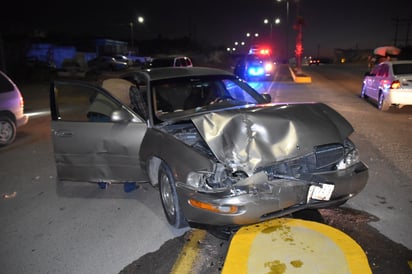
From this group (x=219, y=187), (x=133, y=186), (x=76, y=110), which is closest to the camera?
(x=219, y=187)

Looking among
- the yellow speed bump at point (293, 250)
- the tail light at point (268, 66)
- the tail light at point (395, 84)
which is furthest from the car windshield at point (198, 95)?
the tail light at point (268, 66)

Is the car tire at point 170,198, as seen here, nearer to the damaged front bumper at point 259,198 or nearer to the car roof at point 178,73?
the damaged front bumper at point 259,198

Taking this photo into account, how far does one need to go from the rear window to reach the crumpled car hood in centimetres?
634

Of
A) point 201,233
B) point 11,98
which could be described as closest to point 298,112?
point 201,233

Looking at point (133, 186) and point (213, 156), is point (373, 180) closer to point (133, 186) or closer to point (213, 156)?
point (213, 156)

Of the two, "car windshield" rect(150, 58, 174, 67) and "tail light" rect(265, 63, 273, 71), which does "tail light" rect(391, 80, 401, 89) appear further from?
"tail light" rect(265, 63, 273, 71)

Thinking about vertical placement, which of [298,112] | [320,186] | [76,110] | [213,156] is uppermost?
[298,112]

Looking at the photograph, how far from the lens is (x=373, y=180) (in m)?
5.41

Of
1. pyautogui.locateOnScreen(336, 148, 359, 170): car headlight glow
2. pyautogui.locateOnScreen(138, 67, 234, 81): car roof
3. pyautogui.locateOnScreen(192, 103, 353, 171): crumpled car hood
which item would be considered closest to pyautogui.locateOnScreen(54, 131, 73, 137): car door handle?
pyautogui.locateOnScreen(138, 67, 234, 81): car roof

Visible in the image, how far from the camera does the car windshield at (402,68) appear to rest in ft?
35.5

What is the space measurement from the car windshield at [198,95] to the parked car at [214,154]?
0.03m

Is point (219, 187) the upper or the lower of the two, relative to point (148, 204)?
upper

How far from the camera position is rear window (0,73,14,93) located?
8.31 meters

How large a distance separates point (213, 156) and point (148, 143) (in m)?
1.01
